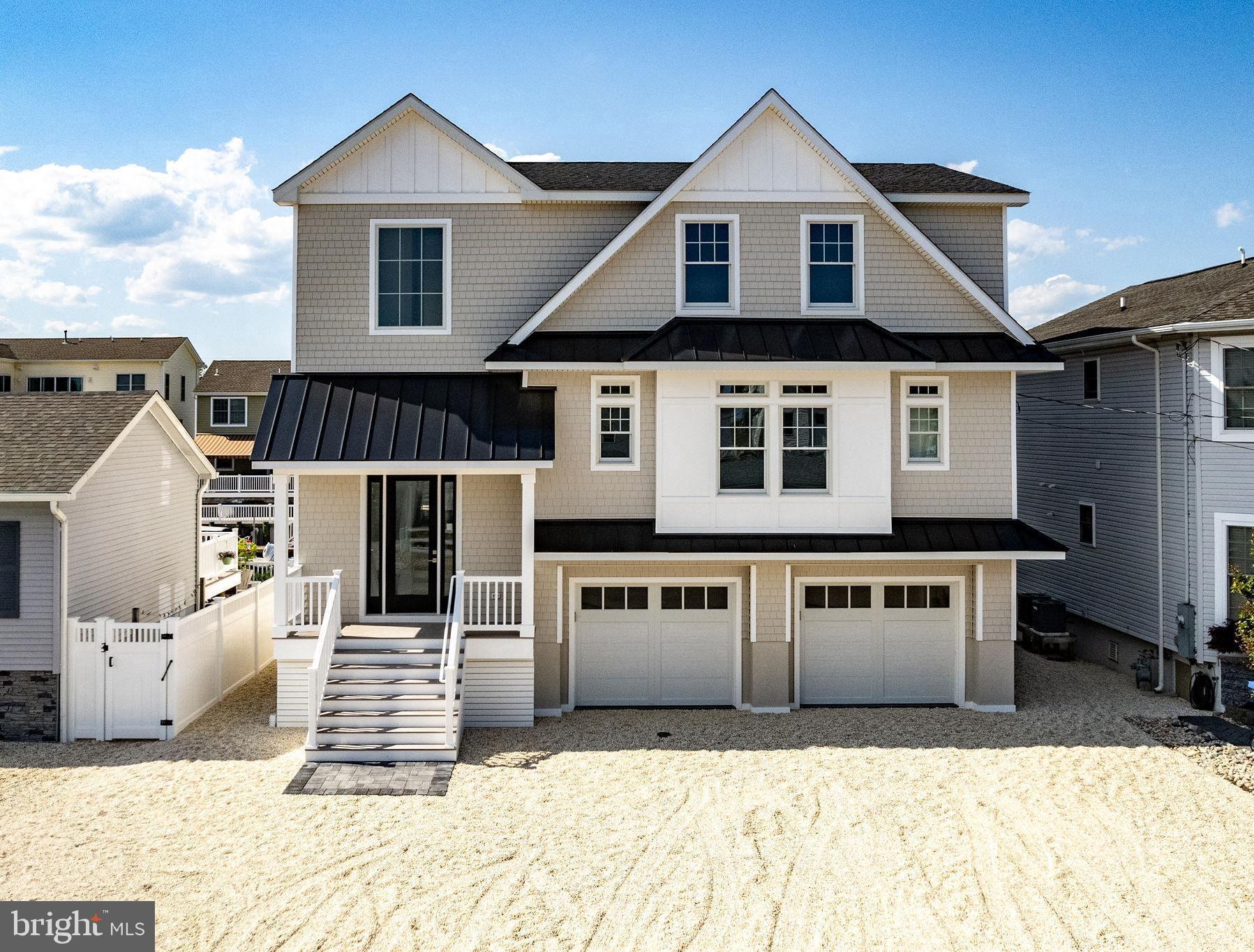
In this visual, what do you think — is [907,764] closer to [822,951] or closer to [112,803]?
[822,951]

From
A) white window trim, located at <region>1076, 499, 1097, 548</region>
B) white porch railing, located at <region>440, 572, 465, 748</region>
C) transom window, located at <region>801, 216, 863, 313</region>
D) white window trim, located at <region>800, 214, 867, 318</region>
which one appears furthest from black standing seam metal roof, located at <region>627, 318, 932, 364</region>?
white window trim, located at <region>1076, 499, 1097, 548</region>

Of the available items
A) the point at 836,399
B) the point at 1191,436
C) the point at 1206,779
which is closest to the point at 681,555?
the point at 836,399

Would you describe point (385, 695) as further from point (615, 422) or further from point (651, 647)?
point (615, 422)

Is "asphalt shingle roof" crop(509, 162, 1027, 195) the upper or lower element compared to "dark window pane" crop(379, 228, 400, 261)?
upper

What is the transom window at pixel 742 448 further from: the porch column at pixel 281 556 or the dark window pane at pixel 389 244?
the porch column at pixel 281 556

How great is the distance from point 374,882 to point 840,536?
27.3 feet

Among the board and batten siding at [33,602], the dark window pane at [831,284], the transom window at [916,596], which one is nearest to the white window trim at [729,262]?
the dark window pane at [831,284]

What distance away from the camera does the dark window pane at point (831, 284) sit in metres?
13.7

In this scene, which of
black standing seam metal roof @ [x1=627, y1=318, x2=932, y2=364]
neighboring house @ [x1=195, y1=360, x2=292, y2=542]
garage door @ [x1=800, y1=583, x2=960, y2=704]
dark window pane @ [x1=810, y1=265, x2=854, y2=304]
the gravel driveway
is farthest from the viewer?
neighboring house @ [x1=195, y1=360, x2=292, y2=542]

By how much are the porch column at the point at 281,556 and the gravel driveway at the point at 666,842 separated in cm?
161

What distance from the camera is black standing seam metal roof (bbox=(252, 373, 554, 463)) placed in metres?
12.2

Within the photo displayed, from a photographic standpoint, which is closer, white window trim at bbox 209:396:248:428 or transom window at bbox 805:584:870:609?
transom window at bbox 805:584:870:609

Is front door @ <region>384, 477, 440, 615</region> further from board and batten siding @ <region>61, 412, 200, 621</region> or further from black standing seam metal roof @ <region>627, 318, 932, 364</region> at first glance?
board and batten siding @ <region>61, 412, 200, 621</region>

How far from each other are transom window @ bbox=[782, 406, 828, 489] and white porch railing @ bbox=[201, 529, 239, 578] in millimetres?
14158
